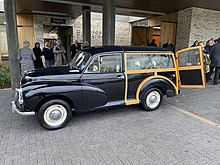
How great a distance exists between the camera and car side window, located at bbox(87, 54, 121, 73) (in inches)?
160

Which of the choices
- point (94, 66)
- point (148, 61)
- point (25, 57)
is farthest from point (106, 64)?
point (25, 57)

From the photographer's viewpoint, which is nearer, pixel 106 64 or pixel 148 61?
pixel 106 64

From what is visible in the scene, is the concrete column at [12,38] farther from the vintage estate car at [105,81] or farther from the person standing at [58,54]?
A: the vintage estate car at [105,81]

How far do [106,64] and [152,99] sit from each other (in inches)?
62.0

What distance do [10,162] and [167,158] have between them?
2346 millimetres

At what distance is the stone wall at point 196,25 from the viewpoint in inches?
431

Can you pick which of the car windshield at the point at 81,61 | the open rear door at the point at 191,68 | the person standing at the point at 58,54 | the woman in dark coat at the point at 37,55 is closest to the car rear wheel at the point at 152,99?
the open rear door at the point at 191,68

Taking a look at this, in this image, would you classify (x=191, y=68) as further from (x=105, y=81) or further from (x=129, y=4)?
(x=129, y=4)

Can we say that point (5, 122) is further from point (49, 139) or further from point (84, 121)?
point (84, 121)

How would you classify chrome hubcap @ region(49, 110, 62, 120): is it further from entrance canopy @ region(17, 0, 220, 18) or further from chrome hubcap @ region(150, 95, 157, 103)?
entrance canopy @ region(17, 0, 220, 18)

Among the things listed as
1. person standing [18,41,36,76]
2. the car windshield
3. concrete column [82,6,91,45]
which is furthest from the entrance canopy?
the car windshield

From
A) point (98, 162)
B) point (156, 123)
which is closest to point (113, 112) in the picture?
point (156, 123)

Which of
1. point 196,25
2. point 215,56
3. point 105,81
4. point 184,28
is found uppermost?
point 196,25

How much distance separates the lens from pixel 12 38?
660 centimetres
